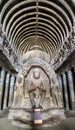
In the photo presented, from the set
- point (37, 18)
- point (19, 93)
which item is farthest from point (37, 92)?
point (37, 18)

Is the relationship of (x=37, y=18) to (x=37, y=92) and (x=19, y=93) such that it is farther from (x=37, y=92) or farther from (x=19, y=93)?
(x=19, y=93)

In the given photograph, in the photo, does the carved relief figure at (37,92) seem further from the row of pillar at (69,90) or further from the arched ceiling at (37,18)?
the arched ceiling at (37,18)

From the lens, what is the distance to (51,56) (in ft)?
70.8

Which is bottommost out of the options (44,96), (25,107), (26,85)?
(25,107)

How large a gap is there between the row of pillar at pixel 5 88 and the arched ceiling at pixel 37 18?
3.71m

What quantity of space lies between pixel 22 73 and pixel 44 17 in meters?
11.0

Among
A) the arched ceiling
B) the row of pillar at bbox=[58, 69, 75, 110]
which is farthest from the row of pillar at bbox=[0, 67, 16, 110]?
the row of pillar at bbox=[58, 69, 75, 110]

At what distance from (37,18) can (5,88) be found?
8482 millimetres

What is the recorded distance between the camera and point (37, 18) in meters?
14.9

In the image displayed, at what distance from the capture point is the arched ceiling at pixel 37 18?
11.9m

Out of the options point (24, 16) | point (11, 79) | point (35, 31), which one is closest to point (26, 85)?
point (24, 16)

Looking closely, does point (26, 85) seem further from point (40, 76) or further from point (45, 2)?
point (45, 2)

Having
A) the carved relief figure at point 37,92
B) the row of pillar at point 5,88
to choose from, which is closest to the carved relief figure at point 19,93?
the carved relief figure at point 37,92

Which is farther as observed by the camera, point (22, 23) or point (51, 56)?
point (51, 56)
